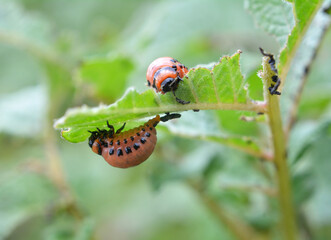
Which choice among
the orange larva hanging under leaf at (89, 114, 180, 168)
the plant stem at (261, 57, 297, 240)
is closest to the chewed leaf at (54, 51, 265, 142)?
the plant stem at (261, 57, 297, 240)

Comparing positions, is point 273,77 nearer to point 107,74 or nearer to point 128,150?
point 128,150

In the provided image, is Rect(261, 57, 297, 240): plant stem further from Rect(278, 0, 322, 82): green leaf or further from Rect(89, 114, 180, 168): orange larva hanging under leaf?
Rect(89, 114, 180, 168): orange larva hanging under leaf

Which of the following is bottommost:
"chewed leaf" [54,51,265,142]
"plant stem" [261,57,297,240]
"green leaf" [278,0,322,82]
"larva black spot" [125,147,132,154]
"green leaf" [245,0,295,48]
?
"plant stem" [261,57,297,240]

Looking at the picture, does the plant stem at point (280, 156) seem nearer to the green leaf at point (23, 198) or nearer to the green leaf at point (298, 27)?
the green leaf at point (298, 27)

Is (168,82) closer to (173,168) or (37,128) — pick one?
(173,168)

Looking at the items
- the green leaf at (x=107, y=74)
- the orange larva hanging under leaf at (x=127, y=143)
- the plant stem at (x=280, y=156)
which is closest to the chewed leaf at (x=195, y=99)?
the plant stem at (x=280, y=156)

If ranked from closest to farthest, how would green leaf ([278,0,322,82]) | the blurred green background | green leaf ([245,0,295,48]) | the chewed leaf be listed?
the chewed leaf
green leaf ([278,0,322,82])
green leaf ([245,0,295,48])
the blurred green background

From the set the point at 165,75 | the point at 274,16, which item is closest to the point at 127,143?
the point at 165,75
